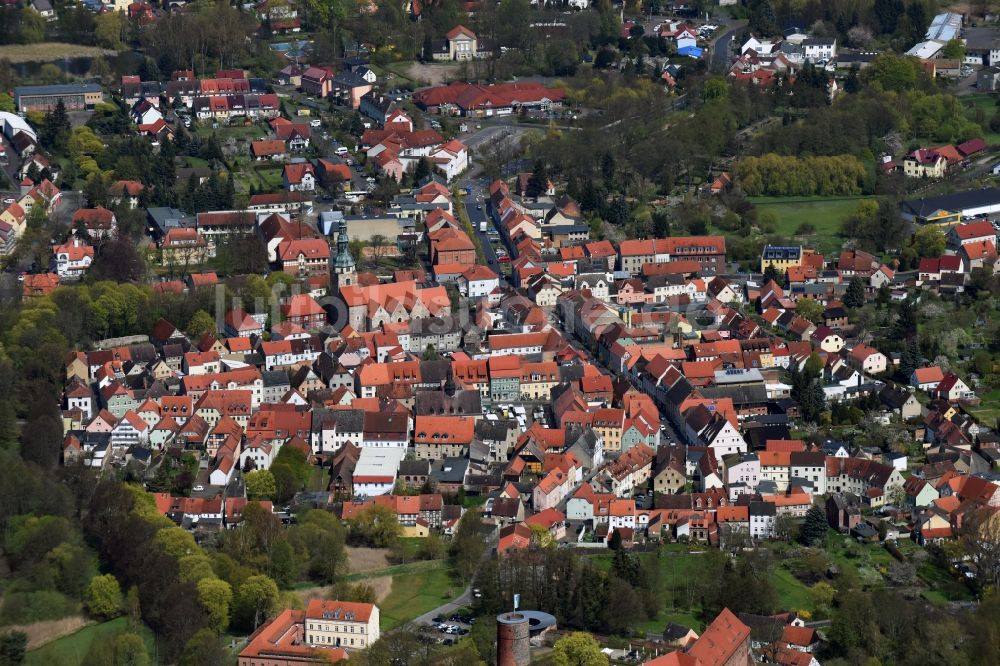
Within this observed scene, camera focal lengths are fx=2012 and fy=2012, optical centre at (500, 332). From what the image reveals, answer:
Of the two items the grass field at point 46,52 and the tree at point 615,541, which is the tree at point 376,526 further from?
the grass field at point 46,52

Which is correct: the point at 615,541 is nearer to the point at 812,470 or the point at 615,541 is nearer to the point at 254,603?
the point at 812,470

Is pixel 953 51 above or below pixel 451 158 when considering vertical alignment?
above

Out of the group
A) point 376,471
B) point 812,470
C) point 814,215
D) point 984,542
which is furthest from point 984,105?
point 376,471

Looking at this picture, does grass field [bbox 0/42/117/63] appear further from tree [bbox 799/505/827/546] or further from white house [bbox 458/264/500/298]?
tree [bbox 799/505/827/546]

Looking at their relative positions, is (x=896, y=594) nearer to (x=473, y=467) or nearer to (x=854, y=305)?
(x=473, y=467)

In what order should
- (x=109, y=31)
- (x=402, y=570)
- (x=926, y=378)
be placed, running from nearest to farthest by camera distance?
(x=402, y=570)
(x=926, y=378)
(x=109, y=31)

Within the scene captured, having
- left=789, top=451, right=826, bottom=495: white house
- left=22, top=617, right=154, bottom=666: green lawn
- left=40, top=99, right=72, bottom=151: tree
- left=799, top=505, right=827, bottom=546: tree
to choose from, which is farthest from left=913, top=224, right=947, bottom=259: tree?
left=22, top=617, right=154, bottom=666: green lawn

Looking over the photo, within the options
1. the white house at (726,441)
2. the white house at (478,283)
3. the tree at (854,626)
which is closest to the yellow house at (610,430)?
the white house at (726,441)

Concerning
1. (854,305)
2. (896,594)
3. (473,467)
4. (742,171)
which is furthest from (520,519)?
(742,171)

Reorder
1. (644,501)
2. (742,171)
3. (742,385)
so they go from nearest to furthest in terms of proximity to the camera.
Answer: (644,501)
(742,385)
(742,171)
